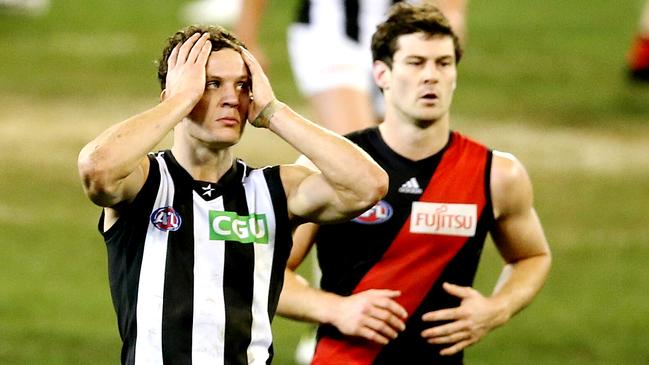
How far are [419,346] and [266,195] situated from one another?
4.44ft

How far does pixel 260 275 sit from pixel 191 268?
0.23m

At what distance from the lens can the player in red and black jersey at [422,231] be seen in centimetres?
645

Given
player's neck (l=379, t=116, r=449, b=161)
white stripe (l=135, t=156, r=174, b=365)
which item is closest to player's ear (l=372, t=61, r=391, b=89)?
player's neck (l=379, t=116, r=449, b=161)

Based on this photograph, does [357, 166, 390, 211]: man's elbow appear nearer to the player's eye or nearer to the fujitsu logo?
the player's eye

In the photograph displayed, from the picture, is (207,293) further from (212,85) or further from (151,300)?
(212,85)

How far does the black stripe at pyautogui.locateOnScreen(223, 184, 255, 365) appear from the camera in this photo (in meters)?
5.31

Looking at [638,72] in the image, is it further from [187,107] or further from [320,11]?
[187,107]

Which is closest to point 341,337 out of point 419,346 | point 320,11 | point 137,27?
point 419,346

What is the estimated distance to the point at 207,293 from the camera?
5.29 m

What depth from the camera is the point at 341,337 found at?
6.50m

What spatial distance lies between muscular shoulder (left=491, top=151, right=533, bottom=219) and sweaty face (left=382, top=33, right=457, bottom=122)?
0.30 metres

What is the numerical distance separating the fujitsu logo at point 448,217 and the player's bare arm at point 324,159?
3.88ft

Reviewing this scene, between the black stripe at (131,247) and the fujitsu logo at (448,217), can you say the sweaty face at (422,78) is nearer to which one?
the fujitsu logo at (448,217)

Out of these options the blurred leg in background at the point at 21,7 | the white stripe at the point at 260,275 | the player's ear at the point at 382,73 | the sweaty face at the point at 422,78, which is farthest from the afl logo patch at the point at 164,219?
the blurred leg in background at the point at 21,7
